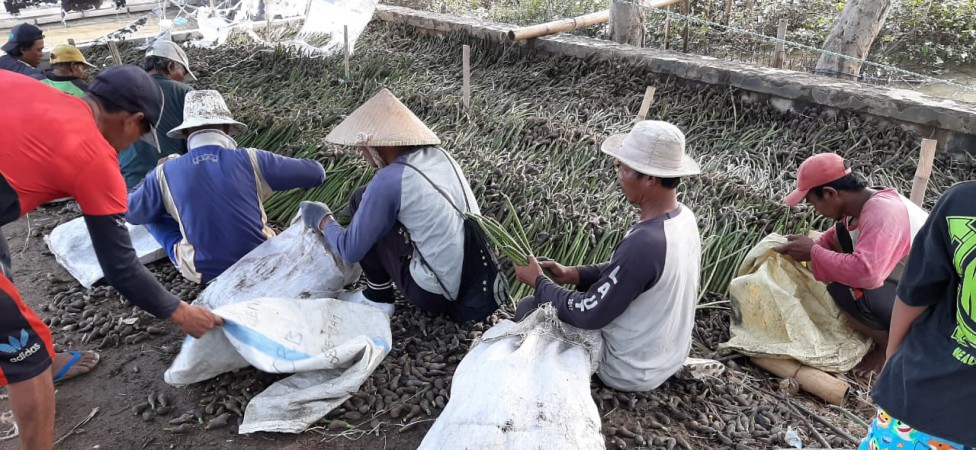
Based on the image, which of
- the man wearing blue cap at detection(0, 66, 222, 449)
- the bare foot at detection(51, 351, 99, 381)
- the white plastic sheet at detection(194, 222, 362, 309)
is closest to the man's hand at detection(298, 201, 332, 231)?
the white plastic sheet at detection(194, 222, 362, 309)

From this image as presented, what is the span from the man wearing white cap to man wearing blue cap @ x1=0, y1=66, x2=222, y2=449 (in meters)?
1.80

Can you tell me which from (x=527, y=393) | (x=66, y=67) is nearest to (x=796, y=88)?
(x=527, y=393)

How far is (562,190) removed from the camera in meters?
3.93

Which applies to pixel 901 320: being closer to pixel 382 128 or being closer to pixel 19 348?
pixel 382 128

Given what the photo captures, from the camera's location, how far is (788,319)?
117 inches

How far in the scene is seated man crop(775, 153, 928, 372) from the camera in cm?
263

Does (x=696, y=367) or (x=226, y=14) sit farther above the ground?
(x=226, y=14)

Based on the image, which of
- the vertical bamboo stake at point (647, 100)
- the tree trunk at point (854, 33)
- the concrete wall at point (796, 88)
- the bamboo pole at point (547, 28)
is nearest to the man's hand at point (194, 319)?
the vertical bamboo stake at point (647, 100)

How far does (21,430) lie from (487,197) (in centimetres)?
241

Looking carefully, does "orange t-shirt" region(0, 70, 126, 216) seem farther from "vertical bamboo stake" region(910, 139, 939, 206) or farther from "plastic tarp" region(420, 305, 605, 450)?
"vertical bamboo stake" region(910, 139, 939, 206)

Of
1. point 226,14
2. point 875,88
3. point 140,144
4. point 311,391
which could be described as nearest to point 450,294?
point 311,391

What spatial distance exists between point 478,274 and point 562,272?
0.38m

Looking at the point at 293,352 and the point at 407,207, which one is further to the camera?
the point at 407,207

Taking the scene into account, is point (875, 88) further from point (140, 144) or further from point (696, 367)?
point (140, 144)
